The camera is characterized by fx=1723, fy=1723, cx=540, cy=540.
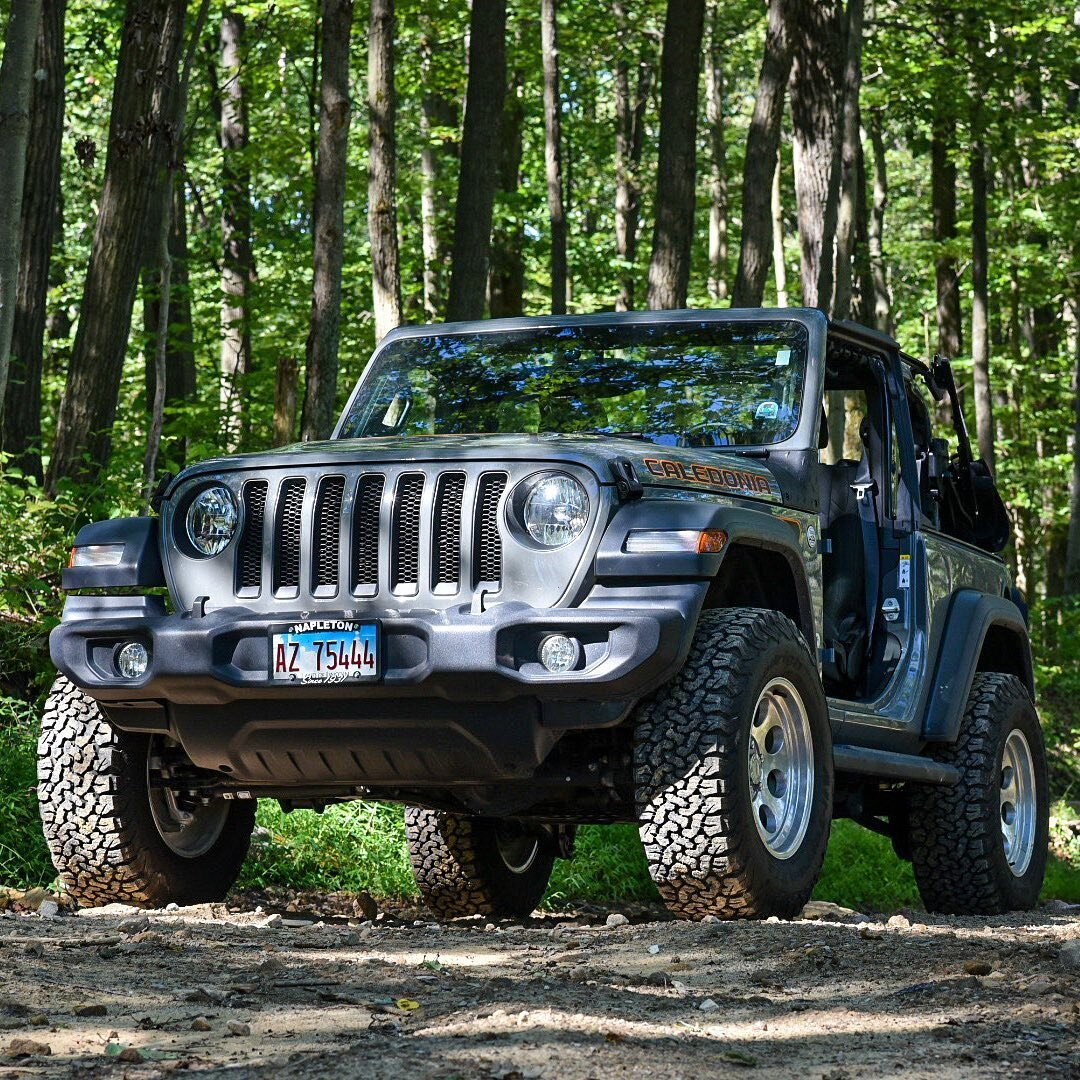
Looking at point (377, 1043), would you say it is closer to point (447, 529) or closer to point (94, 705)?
point (447, 529)

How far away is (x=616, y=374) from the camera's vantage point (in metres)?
7.07

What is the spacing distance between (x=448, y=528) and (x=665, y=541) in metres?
0.68

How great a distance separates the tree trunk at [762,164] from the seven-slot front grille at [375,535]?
11517 millimetres

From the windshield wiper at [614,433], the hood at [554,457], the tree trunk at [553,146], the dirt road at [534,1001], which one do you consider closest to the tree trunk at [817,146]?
the tree trunk at [553,146]

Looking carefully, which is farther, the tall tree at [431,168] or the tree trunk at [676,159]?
the tall tree at [431,168]

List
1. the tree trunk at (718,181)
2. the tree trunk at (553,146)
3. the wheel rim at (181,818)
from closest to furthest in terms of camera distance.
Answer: the wheel rim at (181,818) < the tree trunk at (553,146) < the tree trunk at (718,181)

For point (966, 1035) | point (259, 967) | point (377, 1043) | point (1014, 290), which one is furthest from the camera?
point (1014, 290)

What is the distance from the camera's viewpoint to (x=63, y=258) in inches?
902

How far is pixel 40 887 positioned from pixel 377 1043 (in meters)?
4.22

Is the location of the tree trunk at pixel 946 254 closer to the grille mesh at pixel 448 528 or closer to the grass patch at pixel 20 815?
the grass patch at pixel 20 815

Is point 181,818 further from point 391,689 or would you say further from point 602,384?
point 602,384

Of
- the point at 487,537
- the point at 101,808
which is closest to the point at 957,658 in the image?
the point at 487,537

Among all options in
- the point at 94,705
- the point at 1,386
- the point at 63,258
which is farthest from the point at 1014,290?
the point at 94,705

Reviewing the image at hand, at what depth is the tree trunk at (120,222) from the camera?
1264cm
